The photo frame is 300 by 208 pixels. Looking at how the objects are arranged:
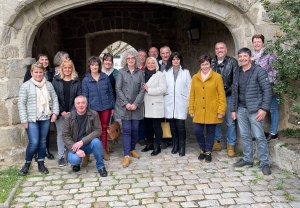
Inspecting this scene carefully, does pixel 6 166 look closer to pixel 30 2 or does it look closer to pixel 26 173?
pixel 26 173

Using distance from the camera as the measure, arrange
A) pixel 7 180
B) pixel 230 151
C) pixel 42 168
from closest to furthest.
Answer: pixel 7 180
pixel 42 168
pixel 230 151

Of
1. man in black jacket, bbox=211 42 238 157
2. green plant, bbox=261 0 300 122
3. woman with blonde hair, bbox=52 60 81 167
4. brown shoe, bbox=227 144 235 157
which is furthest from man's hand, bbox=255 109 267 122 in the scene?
woman with blonde hair, bbox=52 60 81 167

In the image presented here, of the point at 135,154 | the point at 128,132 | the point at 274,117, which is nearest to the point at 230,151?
the point at 274,117

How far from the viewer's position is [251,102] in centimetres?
371

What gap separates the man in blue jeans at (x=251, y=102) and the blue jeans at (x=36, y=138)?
2.25 meters

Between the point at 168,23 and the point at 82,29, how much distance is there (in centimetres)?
251

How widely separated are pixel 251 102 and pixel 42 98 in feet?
7.74

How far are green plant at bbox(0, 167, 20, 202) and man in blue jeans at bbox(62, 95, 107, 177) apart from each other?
2.07 feet

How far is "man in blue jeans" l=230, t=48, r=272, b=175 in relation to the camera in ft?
11.9

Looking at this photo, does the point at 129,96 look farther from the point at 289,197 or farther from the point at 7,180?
the point at 289,197

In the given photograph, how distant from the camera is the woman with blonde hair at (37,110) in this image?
3.71 m

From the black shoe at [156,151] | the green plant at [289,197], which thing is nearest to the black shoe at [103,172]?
the black shoe at [156,151]

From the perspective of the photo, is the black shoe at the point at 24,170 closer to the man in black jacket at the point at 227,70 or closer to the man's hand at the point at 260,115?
the man in black jacket at the point at 227,70

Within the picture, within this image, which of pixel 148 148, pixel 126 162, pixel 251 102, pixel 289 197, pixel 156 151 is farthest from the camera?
pixel 148 148
